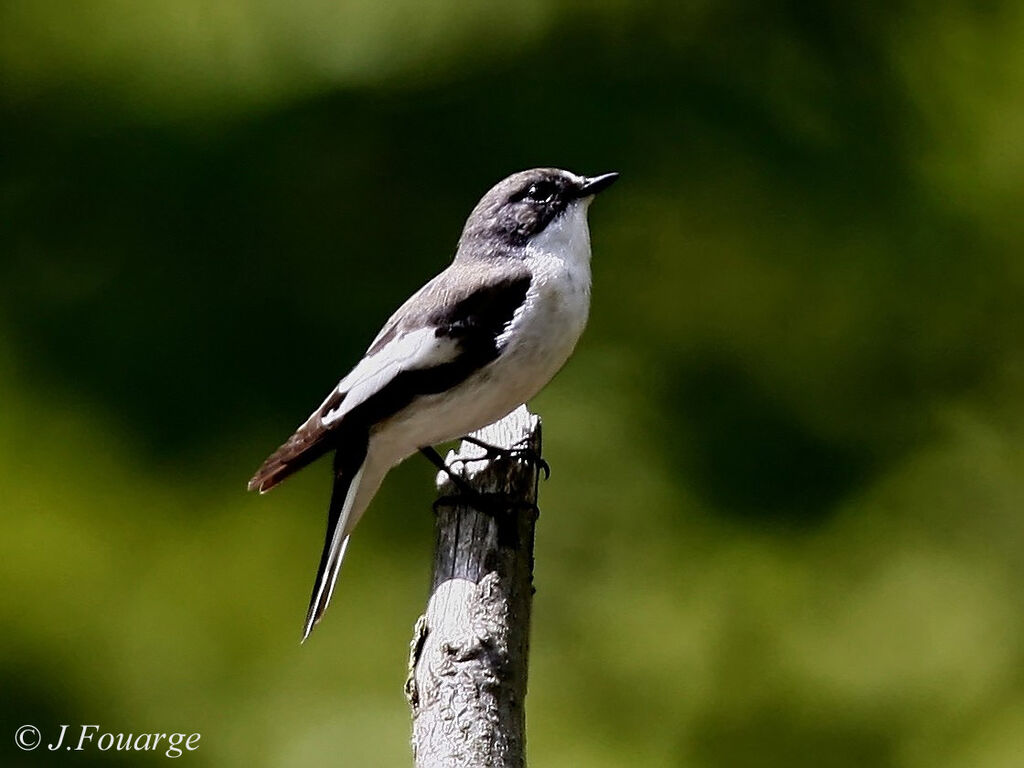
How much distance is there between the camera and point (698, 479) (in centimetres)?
377

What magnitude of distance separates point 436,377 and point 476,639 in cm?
55

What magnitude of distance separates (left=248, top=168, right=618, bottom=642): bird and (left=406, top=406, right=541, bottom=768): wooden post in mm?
144

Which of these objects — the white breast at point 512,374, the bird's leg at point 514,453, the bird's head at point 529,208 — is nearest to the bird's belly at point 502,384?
the white breast at point 512,374

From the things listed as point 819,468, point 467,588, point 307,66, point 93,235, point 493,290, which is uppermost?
point 307,66

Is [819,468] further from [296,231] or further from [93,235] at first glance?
[93,235]

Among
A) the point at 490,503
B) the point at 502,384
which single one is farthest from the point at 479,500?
the point at 502,384

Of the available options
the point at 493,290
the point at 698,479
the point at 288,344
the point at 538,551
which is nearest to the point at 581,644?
the point at 538,551

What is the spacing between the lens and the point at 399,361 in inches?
98.4

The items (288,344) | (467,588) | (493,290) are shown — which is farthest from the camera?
(288,344)

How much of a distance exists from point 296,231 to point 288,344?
0.30 m

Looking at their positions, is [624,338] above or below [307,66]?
below

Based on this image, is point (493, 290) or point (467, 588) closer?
point (467, 588)

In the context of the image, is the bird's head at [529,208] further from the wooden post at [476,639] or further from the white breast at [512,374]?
the wooden post at [476,639]

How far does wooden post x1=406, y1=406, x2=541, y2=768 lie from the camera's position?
77.4 inches
